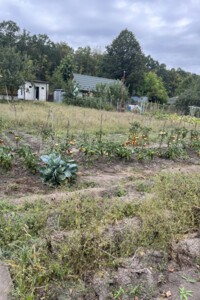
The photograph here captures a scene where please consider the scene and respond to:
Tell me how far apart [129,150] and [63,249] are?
2924 millimetres

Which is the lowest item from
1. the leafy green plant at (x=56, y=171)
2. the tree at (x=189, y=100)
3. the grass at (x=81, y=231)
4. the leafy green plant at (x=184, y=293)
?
the leafy green plant at (x=184, y=293)

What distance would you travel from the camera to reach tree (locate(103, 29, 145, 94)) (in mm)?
32312

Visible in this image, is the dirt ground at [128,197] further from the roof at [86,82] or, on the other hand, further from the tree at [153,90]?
the tree at [153,90]

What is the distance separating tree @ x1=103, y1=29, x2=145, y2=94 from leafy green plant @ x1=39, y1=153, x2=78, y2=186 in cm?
2969

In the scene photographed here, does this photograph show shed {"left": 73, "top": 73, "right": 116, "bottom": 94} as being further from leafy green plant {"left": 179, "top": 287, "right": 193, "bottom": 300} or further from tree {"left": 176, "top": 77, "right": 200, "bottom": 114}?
leafy green plant {"left": 179, "top": 287, "right": 193, "bottom": 300}

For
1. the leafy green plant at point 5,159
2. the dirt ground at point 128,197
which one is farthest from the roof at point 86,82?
the leafy green plant at point 5,159

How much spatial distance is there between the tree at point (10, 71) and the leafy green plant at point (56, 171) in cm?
1296

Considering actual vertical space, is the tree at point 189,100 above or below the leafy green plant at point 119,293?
above

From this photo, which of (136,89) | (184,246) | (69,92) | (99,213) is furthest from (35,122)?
(136,89)

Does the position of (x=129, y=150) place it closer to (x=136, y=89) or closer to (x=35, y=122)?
(x=35, y=122)

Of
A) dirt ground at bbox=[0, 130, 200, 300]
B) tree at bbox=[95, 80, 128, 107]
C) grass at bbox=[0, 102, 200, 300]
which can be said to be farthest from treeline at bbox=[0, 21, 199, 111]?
grass at bbox=[0, 102, 200, 300]

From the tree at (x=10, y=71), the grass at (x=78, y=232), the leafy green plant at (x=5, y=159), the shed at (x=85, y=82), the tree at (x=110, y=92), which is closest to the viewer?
the grass at (x=78, y=232)

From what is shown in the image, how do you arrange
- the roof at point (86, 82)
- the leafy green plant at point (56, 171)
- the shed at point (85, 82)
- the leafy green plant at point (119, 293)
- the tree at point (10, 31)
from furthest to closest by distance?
the tree at point (10, 31), the roof at point (86, 82), the shed at point (85, 82), the leafy green plant at point (56, 171), the leafy green plant at point (119, 293)

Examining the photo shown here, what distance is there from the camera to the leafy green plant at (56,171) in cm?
319
